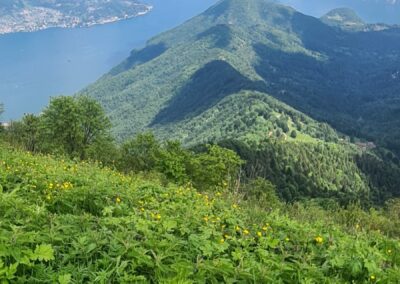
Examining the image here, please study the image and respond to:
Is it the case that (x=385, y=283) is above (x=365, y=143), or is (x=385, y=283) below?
above

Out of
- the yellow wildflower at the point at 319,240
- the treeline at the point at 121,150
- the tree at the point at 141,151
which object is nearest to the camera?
the yellow wildflower at the point at 319,240

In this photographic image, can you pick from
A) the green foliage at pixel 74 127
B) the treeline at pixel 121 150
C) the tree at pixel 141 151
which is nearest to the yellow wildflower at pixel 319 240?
the treeline at pixel 121 150

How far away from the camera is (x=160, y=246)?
579 centimetres

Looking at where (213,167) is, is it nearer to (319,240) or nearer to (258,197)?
(258,197)

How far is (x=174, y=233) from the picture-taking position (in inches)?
269

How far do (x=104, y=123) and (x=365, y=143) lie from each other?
156 m

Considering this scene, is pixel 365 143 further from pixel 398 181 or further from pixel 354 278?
pixel 354 278

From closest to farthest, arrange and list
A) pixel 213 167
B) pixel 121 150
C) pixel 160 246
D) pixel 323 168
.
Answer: pixel 160 246 < pixel 213 167 < pixel 121 150 < pixel 323 168

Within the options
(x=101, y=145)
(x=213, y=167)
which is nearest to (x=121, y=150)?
(x=101, y=145)

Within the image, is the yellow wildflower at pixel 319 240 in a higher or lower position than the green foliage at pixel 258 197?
higher

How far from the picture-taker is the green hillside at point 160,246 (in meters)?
5.04

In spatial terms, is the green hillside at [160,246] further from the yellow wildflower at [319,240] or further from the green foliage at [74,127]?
the green foliage at [74,127]

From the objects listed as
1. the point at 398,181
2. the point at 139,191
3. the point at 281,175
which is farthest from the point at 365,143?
the point at 139,191

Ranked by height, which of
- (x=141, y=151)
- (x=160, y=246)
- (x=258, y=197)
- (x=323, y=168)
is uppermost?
(x=160, y=246)
